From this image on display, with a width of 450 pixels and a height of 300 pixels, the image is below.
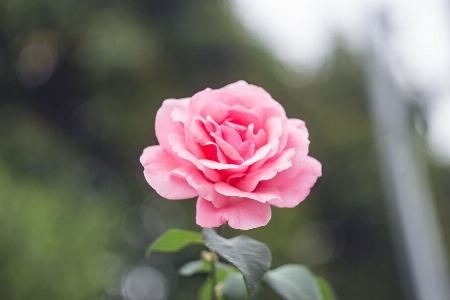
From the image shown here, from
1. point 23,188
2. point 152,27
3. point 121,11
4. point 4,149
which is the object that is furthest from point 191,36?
point 23,188

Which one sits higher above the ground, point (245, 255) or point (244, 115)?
point (244, 115)

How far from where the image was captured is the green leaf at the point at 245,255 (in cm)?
33

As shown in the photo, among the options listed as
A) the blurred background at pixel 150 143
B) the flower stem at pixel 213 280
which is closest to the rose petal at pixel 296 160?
the flower stem at pixel 213 280

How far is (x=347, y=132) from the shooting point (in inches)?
140

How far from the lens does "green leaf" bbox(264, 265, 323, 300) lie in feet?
1.42

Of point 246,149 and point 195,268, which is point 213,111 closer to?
point 246,149

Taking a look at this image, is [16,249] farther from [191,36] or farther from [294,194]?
[191,36]

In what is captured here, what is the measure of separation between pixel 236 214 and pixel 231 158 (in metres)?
0.05

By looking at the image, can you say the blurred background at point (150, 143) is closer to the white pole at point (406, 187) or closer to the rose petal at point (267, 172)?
the white pole at point (406, 187)

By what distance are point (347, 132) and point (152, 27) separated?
71.1 inches

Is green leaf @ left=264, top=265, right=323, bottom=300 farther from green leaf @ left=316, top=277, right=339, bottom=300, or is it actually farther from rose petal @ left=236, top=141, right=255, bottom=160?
rose petal @ left=236, top=141, right=255, bottom=160

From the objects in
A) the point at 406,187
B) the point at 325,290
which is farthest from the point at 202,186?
the point at 406,187

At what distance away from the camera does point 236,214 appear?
345 millimetres

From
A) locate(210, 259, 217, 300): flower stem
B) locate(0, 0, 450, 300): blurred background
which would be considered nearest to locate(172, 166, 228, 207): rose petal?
locate(210, 259, 217, 300): flower stem
